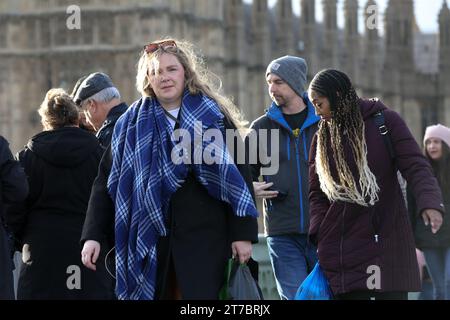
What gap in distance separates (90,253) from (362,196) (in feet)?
5.09

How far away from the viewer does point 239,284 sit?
1005cm

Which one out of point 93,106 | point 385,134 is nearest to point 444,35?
point 93,106

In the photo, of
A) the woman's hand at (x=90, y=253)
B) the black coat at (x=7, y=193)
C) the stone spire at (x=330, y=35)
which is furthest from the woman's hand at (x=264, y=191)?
the stone spire at (x=330, y=35)

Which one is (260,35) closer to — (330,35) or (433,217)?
(330,35)

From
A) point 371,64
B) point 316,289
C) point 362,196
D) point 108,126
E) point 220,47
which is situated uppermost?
point 220,47

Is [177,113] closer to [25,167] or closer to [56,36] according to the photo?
[25,167]

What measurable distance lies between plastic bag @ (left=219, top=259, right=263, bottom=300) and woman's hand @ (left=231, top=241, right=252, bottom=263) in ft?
0.12

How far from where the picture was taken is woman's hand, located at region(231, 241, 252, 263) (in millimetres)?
10172

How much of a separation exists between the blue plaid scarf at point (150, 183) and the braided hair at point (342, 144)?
66 cm

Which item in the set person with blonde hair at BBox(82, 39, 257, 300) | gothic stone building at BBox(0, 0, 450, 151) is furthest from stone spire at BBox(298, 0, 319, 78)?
person with blonde hair at BBox(82, 39, 257, 300)

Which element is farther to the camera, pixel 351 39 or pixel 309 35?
pixel 351 39

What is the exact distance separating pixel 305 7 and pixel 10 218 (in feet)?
190

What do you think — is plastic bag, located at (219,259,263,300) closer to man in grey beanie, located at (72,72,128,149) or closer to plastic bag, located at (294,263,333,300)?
plastic bag, located at (294,263,333,300)

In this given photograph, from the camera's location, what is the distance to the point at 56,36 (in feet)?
175
